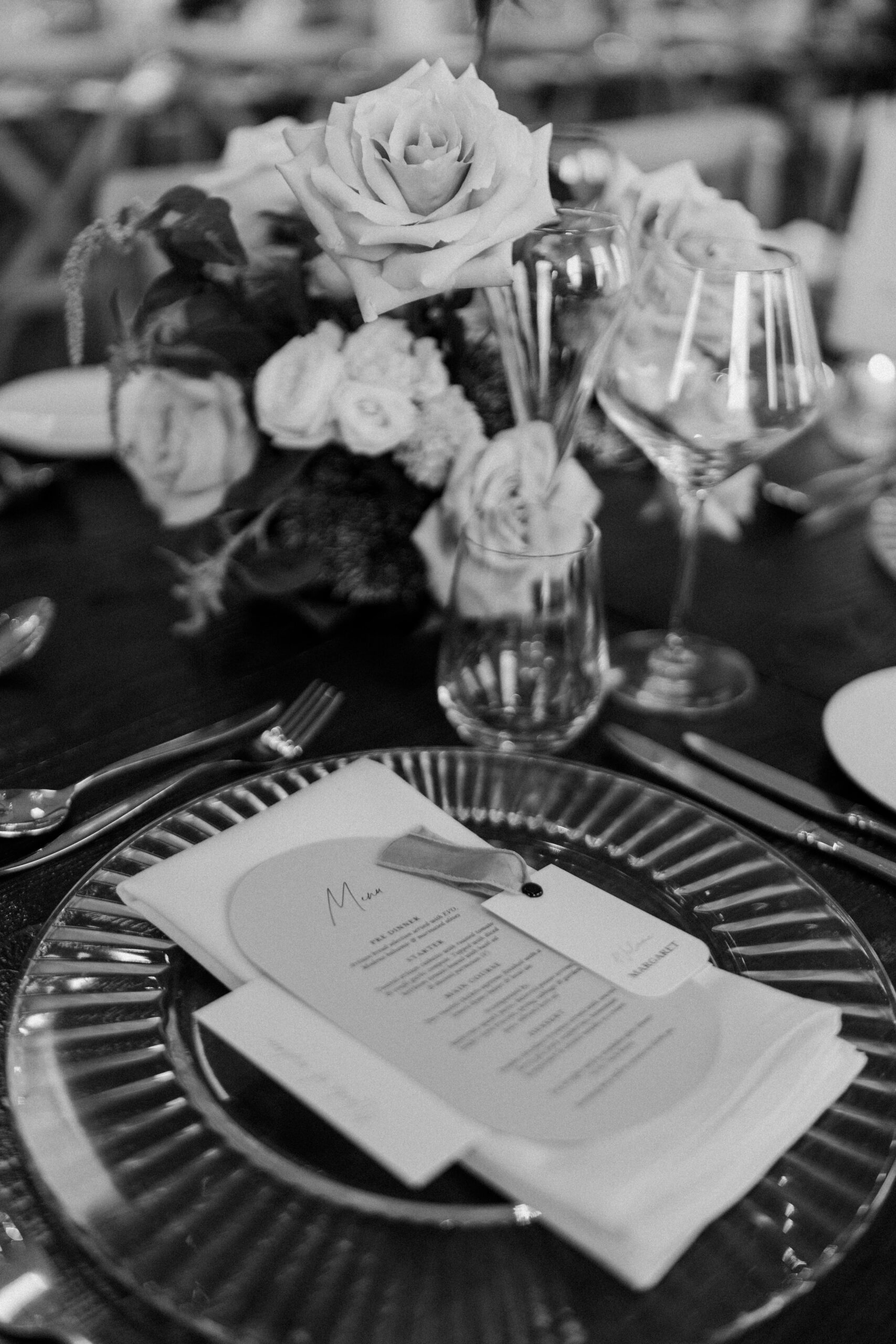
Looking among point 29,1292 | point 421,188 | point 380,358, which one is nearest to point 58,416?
point 380,358

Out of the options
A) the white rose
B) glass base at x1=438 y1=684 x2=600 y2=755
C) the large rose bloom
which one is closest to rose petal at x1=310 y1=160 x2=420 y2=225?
the large rose bloom

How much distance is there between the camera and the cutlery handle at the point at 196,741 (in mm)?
633

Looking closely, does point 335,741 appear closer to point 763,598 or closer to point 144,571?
point 144,571

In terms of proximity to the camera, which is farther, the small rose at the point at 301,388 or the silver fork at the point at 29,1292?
the small rose at the point at 301,388

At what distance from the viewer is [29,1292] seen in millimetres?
365

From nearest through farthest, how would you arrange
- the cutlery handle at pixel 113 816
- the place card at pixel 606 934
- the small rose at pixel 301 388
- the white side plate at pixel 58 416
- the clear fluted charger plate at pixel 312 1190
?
1. the clear fluted charger plate at pixel 312 1190
2. the place card at pixel 606 934
3. the cutlery handle at pixel 113 816
4. the small rose at pixel 301 388
5. the white side plate at pixel 58 416

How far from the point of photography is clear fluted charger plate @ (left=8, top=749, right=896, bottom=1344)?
0.34 metres

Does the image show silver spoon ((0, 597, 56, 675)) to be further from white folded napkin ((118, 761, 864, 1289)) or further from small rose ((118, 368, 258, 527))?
white folded napkin ((118, 761, 864, 1289))

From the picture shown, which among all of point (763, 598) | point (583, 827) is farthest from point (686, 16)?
point (583, 827)

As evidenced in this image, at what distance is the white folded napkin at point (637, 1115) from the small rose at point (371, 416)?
9.6 inches

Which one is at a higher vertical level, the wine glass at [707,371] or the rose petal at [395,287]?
the rose petal at [395,287]

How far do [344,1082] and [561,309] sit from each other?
0.44 meters

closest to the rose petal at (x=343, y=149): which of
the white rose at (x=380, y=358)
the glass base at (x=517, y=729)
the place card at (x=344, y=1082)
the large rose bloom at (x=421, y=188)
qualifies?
the large rose bloom at (x=421, y=188)

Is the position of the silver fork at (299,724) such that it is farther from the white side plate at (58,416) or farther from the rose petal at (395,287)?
the white side plate at (58,416)
